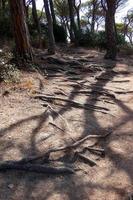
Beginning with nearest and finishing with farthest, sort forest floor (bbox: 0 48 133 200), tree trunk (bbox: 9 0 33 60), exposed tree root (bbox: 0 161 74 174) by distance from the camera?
forest floor (bbox: 0 48 133 200)
exposed tree root (bbox: 0 161 74 174)
tree trunk (bbox: 9 0 33 60)

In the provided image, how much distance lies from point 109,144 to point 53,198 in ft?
6.30

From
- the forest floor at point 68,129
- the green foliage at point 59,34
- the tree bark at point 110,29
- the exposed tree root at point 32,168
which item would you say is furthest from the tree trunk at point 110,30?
the exposed tree root at point 32,168

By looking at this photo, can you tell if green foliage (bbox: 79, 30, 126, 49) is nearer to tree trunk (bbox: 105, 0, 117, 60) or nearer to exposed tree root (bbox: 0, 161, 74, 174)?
tree trunk (bbox: 105, 0, 117, 60)

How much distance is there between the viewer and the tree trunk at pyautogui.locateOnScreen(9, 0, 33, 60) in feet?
34.6

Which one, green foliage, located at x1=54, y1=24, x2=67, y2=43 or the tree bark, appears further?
green foliage, located at x1=54, y1=24, x2=67, y2=43

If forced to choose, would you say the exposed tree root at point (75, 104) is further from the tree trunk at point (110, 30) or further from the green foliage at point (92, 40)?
the green foliage at point (92, 40)

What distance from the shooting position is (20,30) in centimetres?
1067

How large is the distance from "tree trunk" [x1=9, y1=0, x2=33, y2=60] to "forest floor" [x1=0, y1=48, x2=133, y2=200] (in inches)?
26.1

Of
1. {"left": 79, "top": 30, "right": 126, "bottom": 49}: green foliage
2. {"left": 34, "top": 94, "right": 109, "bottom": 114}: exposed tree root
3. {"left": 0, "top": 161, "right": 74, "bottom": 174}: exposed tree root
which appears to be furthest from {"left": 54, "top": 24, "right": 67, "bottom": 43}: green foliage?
{"left": 0, "top": 161, "right": 74, "bottom": 174}: exposed tree root

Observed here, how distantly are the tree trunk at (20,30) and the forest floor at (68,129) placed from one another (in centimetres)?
66

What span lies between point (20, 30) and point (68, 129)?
189 inches

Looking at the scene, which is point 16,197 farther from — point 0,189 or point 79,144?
point 79,144

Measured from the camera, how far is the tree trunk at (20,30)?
10.6m

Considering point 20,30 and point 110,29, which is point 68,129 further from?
point 110,29
